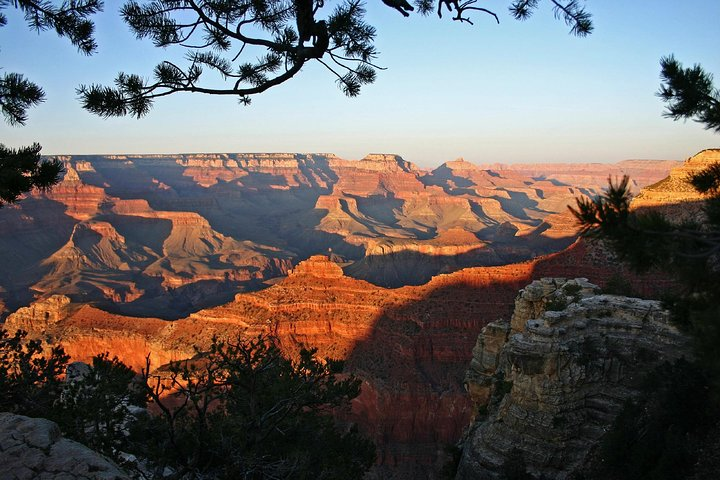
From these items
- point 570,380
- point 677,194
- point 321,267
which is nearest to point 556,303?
point 570,380

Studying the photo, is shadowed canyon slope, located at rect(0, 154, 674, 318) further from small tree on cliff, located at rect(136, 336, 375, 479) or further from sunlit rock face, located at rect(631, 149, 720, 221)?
small tree on cliff, located at rect(136, 336, 375, 479)

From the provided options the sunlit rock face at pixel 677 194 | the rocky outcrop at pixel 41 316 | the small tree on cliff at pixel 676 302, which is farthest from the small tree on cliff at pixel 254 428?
the rocky outcrop at pixel 41 316

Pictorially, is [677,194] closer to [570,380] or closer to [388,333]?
[388,333]

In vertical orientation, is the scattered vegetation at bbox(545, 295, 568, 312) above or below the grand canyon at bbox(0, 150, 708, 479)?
above

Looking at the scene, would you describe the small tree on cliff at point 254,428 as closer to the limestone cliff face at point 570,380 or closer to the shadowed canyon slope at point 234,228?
the limestone cliff face at point 570,380

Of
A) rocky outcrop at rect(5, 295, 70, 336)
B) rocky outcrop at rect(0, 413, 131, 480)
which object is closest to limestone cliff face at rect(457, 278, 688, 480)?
rocky outcrop at rect(0, 413, 131, 480)

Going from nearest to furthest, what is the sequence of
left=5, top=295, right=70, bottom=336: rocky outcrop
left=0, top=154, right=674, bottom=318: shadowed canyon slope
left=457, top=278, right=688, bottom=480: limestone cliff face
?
left=457, top=278, right=688, bottom=480: limestone cliff face < left=5, top=295, right=70, bottom=336: rocky outcrop < left=0, top=154, right=674, bottom=318: shadowed canyon slope
